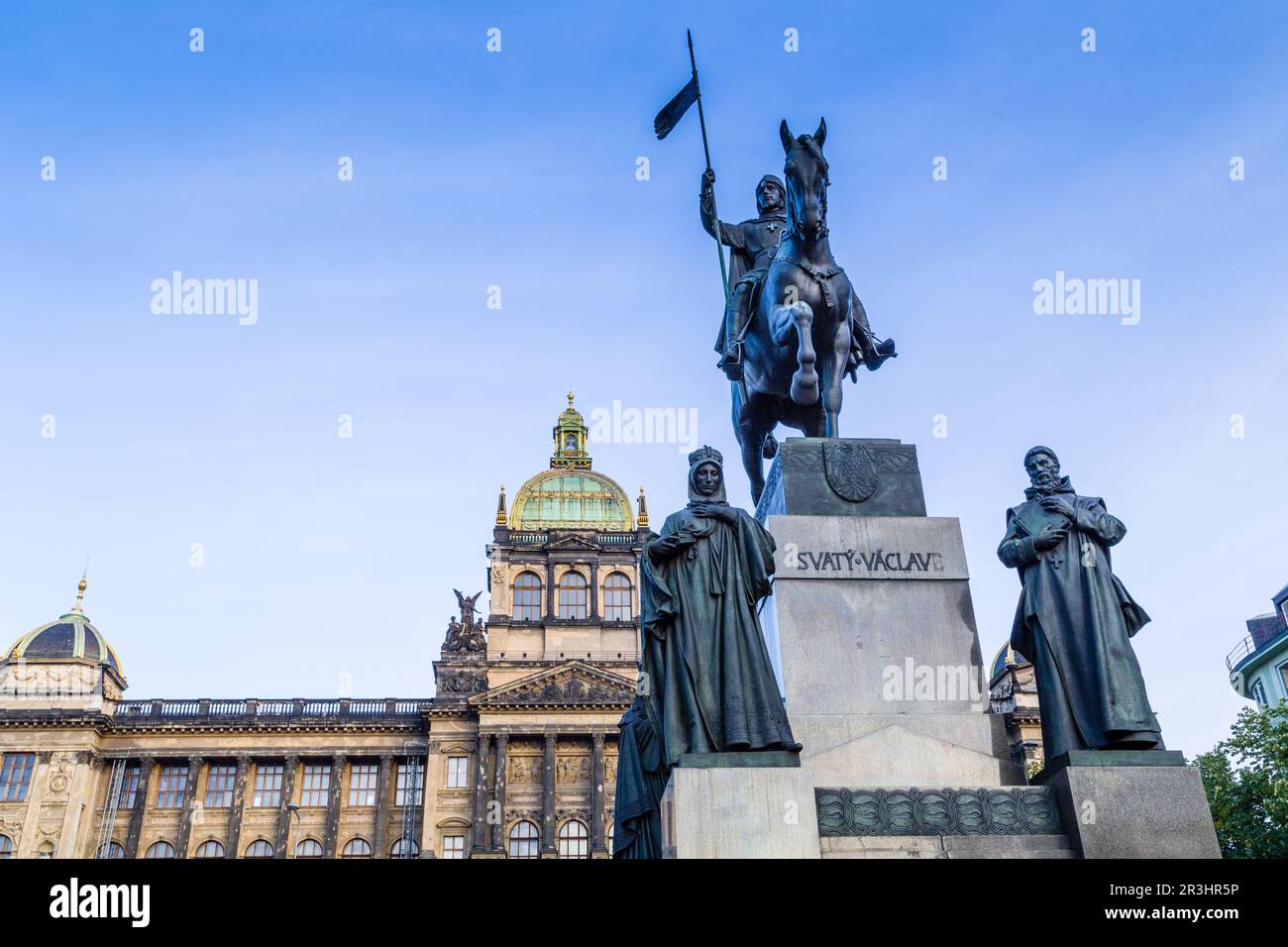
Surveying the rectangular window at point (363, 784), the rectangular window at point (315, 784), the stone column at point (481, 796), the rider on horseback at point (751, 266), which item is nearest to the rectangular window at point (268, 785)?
the rectangular window at point (315, 784)

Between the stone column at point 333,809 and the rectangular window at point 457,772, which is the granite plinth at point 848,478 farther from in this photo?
the stone column at point 333,809

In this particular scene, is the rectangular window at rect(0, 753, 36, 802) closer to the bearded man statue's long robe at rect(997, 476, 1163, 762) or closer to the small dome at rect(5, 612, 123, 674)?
the small dome at rect(5, 612, 123, 674)

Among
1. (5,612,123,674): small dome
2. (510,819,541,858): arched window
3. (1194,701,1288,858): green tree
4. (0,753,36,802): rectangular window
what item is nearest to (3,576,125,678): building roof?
(5,612,123,674): small dome

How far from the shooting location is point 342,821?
59656mm

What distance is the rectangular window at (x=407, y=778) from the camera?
198ft

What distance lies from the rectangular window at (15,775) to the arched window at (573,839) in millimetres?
29187

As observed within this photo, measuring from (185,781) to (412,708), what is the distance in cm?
1286

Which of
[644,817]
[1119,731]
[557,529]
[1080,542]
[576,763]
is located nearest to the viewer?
[1119,731]

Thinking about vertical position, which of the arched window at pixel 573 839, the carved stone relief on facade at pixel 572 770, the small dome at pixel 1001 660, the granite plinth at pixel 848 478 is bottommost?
the granite plinth at pixel 848 478

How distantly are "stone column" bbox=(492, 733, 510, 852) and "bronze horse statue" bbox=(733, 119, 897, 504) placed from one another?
5047 cm

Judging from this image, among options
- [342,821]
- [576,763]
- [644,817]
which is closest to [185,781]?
[342,821]

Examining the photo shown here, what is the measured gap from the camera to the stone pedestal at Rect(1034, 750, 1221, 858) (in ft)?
18.7
